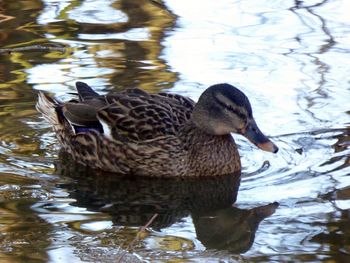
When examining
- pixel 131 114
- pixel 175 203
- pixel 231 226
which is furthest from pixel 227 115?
pixel 231 226

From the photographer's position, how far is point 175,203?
8461 mm

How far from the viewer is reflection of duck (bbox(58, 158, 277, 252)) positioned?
7785 millimetres

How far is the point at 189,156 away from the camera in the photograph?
9195 millimetres

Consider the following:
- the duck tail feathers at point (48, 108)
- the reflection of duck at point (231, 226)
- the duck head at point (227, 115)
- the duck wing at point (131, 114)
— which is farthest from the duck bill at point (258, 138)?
the duck tail feathers at point (48, 108)

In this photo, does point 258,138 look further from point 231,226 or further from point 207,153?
point 231,226

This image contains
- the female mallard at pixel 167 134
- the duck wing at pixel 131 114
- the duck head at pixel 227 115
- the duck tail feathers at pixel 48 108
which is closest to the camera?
the duck head at pixel 227 115

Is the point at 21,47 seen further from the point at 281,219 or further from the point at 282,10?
the point at 281,219

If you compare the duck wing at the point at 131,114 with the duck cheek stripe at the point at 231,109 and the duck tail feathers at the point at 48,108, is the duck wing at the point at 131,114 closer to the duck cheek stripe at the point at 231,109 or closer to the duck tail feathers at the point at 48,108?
the duck tail feathers at the point at 48,108

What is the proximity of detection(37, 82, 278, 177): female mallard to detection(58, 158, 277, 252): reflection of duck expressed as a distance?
0.34ft

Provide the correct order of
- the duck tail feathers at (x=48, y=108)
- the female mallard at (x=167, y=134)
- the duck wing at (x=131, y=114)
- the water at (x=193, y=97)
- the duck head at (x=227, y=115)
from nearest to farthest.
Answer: the water at (x=193, y=97) → the duck head at (x=227, y=115) → the female mallard at (x=167, y=134) → the duck wing at (x=131, y=114) → the duck tail feathers at (x=48, y=108)

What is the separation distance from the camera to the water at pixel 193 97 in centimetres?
749

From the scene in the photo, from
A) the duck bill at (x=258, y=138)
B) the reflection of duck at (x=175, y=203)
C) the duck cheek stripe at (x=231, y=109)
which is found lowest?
the reflection of duck at (x=175, y=203)

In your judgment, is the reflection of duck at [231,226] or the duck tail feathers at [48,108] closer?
the reflection of duck at [231,226]

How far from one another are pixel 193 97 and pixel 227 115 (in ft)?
5.04
